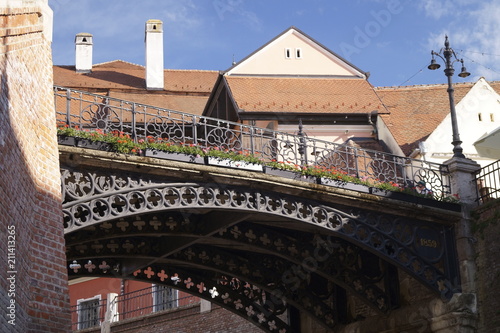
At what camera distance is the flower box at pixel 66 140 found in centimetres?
1455

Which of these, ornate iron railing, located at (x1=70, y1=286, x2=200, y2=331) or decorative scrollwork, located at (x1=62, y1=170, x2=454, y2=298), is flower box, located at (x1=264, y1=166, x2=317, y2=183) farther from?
ornate iron railing, located at (x1=70, y1=286, x2=200, y2=331)

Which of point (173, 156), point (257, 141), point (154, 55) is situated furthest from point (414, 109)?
point (173, 156)

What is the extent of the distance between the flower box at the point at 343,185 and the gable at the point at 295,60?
12404 millimetres

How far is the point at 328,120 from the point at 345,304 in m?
7.99

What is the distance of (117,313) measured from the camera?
33.0 meters

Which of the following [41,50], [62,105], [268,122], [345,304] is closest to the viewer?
[41,50]

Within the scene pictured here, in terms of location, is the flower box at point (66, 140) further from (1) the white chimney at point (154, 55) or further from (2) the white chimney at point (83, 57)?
(2) the white chimney at point (83, 57)

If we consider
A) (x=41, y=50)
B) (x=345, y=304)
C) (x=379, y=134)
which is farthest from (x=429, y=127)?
(x=41, y=50)

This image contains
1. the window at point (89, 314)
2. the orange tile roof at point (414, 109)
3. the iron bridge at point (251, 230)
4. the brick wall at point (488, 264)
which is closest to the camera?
the iron bridge at point (251, 230)

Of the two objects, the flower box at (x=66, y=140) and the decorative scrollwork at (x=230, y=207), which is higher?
the flower box at (x=66, y=140)

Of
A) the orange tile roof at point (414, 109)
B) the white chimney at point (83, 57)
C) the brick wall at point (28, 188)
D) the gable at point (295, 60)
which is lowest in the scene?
the brick wall at point (28, 188)

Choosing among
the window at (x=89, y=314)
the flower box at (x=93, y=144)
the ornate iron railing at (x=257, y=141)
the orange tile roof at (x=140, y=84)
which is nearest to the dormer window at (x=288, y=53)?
the ornate iron railing at (x=257, y=141)

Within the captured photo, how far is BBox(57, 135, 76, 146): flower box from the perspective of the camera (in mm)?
14547

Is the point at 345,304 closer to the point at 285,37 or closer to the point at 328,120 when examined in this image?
the point at 328,120
